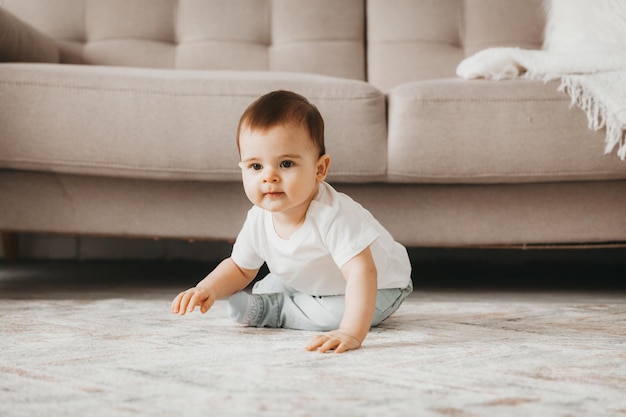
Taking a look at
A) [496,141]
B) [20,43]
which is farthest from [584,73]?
[20,43]

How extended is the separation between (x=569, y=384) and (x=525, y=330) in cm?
32

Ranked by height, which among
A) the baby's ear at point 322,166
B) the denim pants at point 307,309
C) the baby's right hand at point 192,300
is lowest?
the denim pants at point 307,309

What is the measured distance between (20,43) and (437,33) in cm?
108

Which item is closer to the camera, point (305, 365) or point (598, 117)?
point (305, 365)

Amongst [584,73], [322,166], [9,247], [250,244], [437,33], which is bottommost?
[9,247]

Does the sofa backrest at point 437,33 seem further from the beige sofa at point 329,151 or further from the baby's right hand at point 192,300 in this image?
the baby's right hand at point 192,300

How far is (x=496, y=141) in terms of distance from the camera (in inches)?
50.9

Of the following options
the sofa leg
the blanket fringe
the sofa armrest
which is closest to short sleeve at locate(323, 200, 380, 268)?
the blanket fringe

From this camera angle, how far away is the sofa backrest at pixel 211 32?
1884 millimetres

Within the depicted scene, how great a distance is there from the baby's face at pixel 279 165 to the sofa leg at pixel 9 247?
1.38 metres

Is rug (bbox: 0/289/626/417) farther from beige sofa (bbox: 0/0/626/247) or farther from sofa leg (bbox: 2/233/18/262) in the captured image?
sofa leg (bbox: 2/233/18/262)

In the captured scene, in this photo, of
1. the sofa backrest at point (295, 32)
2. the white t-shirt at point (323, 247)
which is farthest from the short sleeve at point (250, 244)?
the sofa backrest at point (295, 32)

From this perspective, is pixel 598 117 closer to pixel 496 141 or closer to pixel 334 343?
pixel 496 141

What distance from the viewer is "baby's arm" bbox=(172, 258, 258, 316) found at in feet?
3.21
